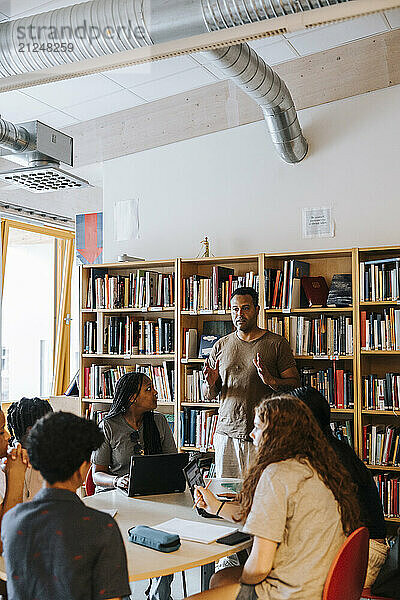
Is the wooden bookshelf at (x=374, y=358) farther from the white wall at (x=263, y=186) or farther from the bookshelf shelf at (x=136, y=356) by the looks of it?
the bookshelf shelf at (x=136, y=356)

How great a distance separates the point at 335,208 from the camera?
204 inches

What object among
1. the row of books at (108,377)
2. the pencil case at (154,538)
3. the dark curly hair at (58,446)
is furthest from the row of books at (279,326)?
the dark curly hair at (58,446)

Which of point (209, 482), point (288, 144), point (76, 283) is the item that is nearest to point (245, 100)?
point (288, 144)

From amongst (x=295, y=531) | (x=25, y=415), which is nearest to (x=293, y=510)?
(x=295, y=531)

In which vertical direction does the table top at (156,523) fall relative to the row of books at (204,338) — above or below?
below

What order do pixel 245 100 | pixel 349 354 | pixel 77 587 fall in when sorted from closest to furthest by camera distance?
pixel 77 587, pixel 349 354, pixel 245 100

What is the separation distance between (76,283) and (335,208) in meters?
4.22

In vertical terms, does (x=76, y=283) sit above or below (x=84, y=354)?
above

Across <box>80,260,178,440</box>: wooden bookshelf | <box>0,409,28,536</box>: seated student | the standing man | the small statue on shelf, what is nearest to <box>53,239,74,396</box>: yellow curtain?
<box>80,260,178,440</box>: wooden bookshelf

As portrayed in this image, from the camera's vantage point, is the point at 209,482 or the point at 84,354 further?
the point at 84,354

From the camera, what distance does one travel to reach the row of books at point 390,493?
458 cm

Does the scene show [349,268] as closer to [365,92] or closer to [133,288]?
[365,92]

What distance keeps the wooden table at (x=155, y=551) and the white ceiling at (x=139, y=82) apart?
109 inches

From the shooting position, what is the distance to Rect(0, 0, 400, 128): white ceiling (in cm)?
470
